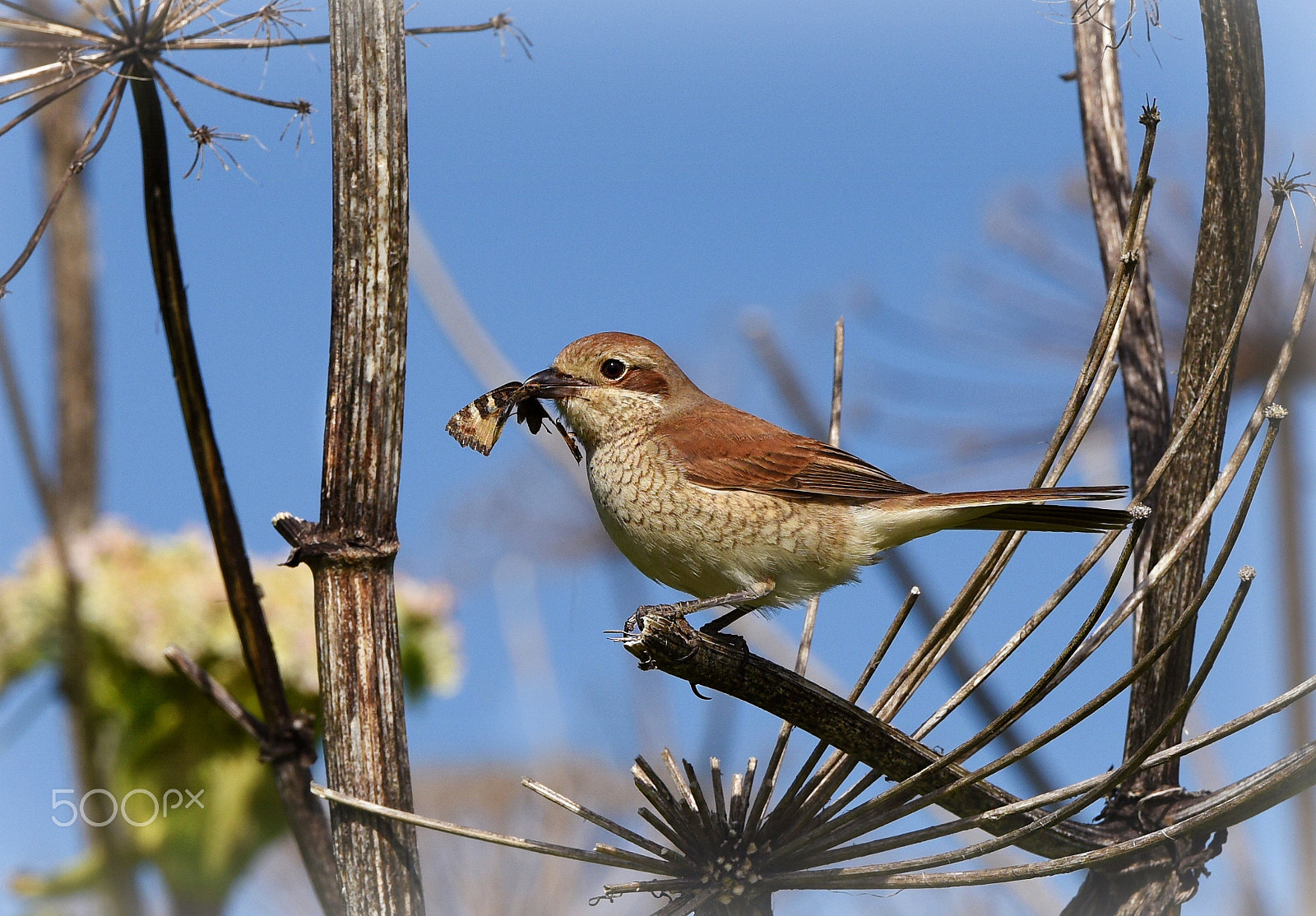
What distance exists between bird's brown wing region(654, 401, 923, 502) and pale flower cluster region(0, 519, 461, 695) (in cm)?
144

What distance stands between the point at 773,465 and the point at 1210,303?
1.09 m

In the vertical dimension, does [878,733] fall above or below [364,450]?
below

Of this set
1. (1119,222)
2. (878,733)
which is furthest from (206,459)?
(1119,222)

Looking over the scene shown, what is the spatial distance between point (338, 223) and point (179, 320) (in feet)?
1.57

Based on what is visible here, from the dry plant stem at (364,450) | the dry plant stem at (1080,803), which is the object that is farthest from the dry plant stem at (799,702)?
the dry plant stem at (364,450)

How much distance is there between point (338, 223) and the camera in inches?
68.0

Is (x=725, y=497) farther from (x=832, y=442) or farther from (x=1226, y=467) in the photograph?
(x=1226, y=467)

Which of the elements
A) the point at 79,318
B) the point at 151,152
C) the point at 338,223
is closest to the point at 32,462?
the point at 151,152

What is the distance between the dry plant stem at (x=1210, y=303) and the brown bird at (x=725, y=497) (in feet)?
1.01

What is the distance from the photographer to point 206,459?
6.66 feet

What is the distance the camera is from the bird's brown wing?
2709 mm

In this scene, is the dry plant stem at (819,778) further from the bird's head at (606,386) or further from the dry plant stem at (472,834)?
the bird's head at (606,386)

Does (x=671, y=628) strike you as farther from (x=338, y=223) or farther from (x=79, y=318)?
(x=79, y=318)

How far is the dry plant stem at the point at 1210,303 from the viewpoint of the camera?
186cm
